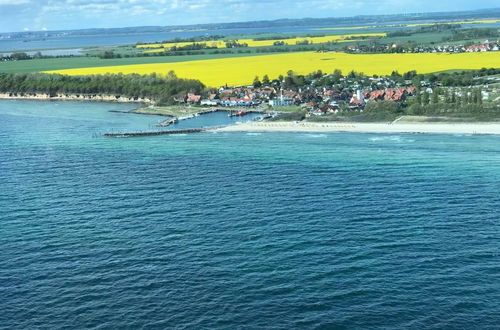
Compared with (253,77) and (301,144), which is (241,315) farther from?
(253,77)

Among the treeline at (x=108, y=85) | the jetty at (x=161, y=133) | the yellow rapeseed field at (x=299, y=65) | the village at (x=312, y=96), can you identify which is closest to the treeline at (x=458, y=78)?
the village at (x=312, y=96)

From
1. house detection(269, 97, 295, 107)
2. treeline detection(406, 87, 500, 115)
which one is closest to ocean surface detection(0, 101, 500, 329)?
treeline detection(406, 87, 500, 115)

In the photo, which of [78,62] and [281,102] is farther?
[78,62]

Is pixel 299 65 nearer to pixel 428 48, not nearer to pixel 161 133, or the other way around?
pixel 428 48

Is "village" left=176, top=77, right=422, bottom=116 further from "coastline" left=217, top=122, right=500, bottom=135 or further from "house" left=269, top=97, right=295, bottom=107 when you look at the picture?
"coastline" left=217, top=122, right=500, bottom=135

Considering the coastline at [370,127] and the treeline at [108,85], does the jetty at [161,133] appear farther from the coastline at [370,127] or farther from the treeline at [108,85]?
the treeline at [108,85]

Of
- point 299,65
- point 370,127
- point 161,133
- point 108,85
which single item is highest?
point 108,85

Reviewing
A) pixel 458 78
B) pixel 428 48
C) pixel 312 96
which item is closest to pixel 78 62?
pixel 428 48
